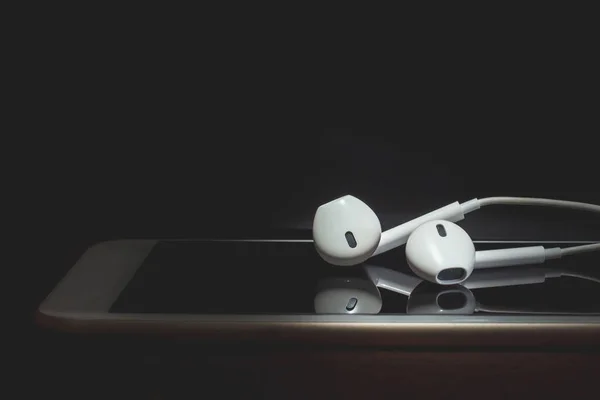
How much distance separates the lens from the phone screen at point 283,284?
0.67 meters

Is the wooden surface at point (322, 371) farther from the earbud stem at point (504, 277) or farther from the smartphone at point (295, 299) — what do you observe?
the earbud stem at point (504, 277)

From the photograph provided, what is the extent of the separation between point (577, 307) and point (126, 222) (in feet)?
1.70

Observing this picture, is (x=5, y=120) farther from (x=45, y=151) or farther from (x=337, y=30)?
(x=337, y=30)

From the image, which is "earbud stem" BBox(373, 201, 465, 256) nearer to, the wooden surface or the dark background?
the dark background

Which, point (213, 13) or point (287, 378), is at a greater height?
point (213, 13)

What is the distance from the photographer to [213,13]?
2.53 feet

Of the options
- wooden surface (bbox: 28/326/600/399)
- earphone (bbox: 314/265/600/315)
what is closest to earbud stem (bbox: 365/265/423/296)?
earphone (bbox: 314/265/600/315)

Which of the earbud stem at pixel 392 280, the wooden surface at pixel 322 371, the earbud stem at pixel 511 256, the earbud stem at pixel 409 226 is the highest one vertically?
the earbud stem at pixel 409 226

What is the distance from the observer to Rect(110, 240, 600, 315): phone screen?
673 mm

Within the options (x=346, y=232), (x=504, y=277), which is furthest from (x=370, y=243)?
(x=504, y=277)

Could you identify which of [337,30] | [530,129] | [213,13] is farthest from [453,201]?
[213,13]

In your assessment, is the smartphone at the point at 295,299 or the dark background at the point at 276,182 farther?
the dark background at the point at 276,182

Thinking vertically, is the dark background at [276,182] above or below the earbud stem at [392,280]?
above

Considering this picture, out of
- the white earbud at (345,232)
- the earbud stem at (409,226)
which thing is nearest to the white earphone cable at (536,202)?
the earbud stem at (409,226)
